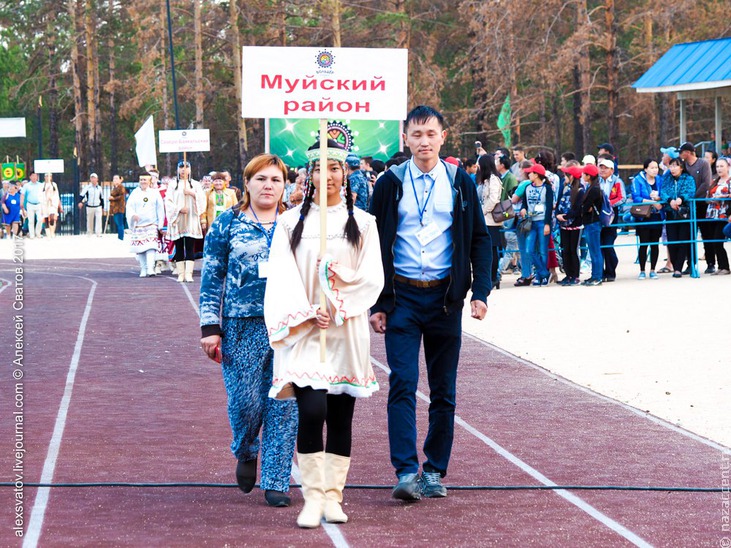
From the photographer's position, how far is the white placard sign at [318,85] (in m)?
6.43

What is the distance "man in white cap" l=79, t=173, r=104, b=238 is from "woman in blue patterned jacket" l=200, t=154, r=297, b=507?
111 ft

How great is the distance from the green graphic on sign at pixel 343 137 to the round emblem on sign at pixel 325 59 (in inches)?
947

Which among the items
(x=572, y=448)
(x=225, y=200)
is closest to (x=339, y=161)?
(x=572, y=448)

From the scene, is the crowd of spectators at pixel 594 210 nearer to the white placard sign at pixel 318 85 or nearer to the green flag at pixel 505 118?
the white placard sign at pixel 318 85

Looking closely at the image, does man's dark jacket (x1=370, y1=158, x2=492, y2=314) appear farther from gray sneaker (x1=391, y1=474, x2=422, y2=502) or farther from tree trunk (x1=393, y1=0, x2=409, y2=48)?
tree trunk (x1=393, y1=0, x2=409, y2=48)

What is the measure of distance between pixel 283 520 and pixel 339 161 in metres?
1.70

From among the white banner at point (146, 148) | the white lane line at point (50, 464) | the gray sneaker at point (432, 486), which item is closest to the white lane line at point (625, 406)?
the gray sneaker at point (432, 486)

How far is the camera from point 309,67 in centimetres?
646

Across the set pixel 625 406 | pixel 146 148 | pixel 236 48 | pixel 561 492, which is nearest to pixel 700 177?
pixel 625 406

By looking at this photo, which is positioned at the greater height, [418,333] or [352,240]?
[352,240]

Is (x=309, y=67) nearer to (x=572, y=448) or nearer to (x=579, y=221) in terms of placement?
(x=572, y=448)

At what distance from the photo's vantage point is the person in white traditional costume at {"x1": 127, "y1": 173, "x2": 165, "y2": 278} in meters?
23.3

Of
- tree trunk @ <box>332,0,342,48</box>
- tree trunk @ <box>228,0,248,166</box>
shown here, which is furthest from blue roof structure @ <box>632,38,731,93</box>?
tree trunk @ <box>228,0,248,166</box>

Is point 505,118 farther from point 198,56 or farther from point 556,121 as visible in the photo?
point 556,121
